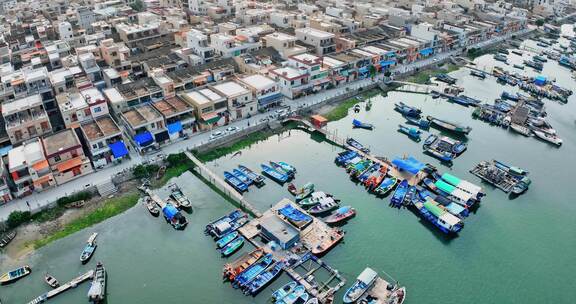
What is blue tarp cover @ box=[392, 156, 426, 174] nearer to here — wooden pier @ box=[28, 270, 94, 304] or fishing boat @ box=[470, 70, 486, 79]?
wooden pier @ box=[28, 270, 94, 304]

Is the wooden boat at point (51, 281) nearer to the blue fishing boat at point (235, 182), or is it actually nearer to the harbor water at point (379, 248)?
the harbor water at point (379, 248)

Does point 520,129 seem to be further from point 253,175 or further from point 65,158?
point 65,158

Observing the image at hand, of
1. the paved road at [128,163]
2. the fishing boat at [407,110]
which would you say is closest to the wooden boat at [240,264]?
the paved road at [128,163]

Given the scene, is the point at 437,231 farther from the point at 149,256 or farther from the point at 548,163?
the point at 149,256

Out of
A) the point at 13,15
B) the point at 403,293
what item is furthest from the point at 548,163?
the point at 13,15

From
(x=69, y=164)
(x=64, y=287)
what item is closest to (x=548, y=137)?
(x=64, y=287)

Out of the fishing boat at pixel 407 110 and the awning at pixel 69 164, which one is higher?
the awning at pixel 69 164
